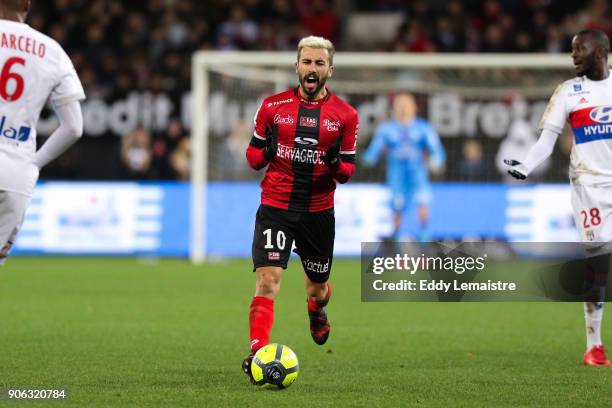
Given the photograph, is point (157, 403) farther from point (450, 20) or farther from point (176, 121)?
point (450, 20)

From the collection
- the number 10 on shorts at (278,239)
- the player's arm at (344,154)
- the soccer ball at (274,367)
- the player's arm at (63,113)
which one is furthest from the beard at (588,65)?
the player's arm at (63,113)

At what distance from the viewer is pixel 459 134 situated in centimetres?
2119

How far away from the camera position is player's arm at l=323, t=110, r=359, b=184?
291 inches

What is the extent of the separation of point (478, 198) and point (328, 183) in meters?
12.0

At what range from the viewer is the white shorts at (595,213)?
27.3 ft

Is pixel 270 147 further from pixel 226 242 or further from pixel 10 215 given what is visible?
pixel 226 242

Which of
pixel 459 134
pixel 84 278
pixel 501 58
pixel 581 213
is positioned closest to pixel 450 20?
pixel 459 134

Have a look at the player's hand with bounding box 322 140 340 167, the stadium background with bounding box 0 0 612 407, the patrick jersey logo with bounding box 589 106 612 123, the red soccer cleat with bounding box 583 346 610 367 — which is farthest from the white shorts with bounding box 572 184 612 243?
the player's hand with bounding box 322 140 340 167

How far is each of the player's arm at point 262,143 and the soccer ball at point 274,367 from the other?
1.23 m

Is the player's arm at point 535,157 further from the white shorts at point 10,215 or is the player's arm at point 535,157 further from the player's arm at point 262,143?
the white shorts at point 10,215

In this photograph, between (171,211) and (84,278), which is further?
(171,211)

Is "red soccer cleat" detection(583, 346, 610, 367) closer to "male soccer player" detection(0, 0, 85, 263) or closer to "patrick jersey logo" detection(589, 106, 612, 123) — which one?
"patrick jersey logo" detection(589, 106, 612, 123)

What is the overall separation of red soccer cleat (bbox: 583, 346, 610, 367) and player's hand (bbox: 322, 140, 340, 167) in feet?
8.01

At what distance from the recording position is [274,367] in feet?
23.0
